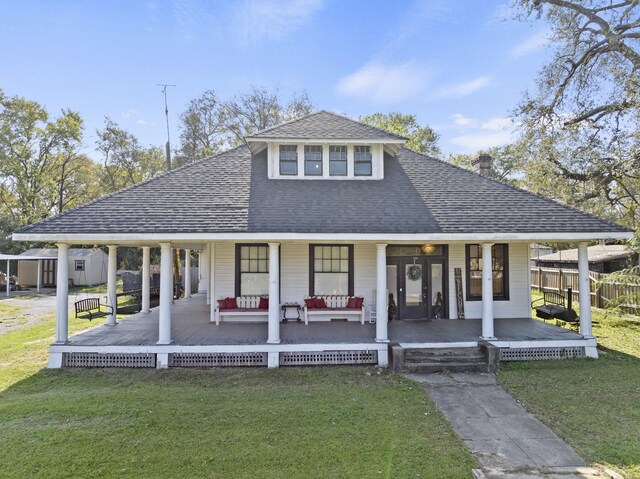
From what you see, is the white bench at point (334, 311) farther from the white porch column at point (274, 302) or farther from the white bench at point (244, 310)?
the white porch column at point (274, 302)

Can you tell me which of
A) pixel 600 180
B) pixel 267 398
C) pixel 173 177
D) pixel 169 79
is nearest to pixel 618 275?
pixel 600 180

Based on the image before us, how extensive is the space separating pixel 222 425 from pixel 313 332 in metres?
4.52

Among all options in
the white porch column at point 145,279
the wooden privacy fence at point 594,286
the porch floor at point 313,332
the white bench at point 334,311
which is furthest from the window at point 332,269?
the wooden privacy fence at point 594,286

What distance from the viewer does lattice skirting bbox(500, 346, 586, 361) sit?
9.38m

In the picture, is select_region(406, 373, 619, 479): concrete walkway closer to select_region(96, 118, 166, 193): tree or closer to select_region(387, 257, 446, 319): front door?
select_region(387, 257, 446, 319): front door

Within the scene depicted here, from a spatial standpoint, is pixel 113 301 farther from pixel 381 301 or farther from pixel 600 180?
pixel 600 180

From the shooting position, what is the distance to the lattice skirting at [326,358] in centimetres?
902

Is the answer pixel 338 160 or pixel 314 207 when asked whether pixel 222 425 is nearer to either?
pixel 314 207

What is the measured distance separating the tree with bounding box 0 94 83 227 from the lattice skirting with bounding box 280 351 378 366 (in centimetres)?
3624

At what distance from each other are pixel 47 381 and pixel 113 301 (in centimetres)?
416

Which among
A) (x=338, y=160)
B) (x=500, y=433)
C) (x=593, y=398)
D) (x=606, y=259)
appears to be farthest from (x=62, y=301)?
(x=606, y=259)

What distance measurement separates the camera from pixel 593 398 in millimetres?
7012

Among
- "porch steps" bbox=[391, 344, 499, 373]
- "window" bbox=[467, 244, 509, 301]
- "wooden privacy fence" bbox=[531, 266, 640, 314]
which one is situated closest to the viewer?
"porch steps" bbox=[391, 344, 499, 373]

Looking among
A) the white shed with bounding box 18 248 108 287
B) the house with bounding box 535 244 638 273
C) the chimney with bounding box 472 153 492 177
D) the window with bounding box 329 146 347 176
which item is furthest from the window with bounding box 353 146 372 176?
the white shed with bounding box 18 248 108 287
